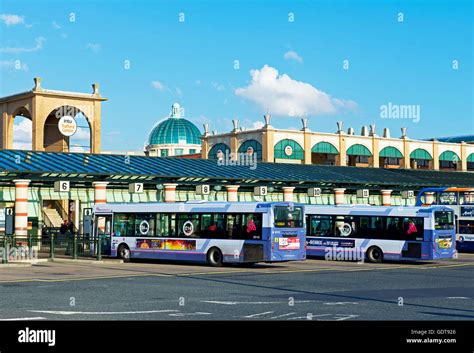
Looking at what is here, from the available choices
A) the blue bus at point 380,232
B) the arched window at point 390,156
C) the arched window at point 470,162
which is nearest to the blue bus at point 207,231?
the blue bus at point 380,232

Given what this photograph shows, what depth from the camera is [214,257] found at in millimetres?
31500

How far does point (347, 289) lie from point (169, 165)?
96.2 ft

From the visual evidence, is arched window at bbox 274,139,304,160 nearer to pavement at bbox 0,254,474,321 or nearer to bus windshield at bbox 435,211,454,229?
bus windshield at bbox 435,211,454,229

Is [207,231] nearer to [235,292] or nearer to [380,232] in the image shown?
[380,232]

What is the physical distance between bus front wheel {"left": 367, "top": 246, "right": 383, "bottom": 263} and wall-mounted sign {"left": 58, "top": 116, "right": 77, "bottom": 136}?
2949 centimetres

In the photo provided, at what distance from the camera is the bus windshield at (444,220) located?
110 feet

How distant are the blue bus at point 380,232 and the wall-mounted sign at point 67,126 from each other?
2571cm

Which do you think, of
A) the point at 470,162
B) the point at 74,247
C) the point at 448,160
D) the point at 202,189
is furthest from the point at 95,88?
the point at 470,162

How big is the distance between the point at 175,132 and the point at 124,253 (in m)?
86.1

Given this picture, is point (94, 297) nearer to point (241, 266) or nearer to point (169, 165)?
point (241, 266)

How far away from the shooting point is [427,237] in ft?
108

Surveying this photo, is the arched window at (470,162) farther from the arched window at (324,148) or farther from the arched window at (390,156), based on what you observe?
the arched window at (324,148)

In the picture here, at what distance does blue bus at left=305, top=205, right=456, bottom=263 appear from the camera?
33.3 m
